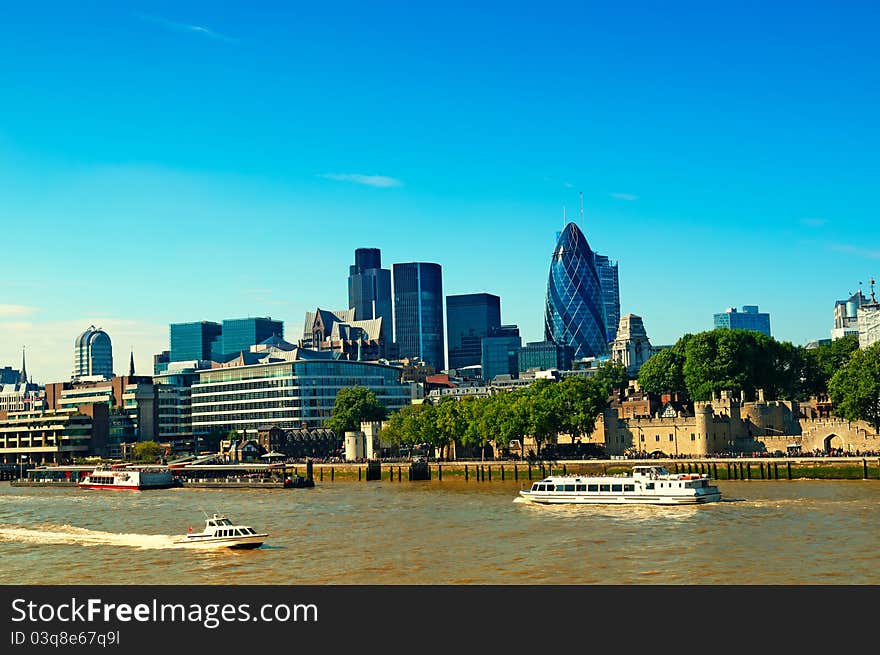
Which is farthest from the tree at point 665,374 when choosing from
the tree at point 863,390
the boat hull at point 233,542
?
the boat hull at point 233,542

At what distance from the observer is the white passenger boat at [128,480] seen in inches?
5399

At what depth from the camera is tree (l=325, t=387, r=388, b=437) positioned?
187 metres

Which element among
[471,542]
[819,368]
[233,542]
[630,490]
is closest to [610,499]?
[630,490]

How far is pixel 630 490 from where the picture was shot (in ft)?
297

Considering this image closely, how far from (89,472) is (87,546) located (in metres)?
90.4

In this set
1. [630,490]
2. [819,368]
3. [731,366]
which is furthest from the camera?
[819,368]

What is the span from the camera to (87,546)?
6750 cm

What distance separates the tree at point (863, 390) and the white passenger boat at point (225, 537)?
82.5m

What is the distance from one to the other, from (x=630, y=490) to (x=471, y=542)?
2993 centimetres

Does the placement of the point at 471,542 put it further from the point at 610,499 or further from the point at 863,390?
the point at 863,390

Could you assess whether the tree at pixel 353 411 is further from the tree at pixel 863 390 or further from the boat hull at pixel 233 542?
the boat hull at pixel 233 542
